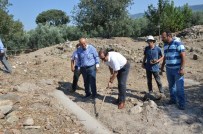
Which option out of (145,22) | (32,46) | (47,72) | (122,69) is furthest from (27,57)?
(145,22)

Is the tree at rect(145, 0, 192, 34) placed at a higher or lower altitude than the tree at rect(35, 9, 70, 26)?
lower

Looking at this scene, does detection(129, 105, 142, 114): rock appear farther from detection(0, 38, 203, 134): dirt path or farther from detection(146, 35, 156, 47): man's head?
detection(146, 35, 156, 47): man's head

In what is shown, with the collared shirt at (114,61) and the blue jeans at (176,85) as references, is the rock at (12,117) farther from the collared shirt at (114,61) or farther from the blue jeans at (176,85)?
the blue jeans at (176,85)

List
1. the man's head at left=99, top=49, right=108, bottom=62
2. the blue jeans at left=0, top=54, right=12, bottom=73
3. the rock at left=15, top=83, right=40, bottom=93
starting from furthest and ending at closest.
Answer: the blue jeans at left=0, top=54, right=12, bottom=73, the rock at left=15, top=83, right=40, bottom=93, the man's head at left=99, top=49, right=108, bottom=62

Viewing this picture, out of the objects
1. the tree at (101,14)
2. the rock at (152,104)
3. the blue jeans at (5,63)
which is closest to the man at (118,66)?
the rock at (152,104)

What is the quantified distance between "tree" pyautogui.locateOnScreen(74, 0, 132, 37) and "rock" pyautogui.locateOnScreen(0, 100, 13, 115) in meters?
16.2

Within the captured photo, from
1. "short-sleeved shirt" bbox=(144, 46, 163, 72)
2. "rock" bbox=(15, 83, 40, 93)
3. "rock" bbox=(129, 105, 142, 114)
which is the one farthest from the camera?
"rock" bbox=(15, 83, 40, 93)

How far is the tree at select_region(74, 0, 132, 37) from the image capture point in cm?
2319

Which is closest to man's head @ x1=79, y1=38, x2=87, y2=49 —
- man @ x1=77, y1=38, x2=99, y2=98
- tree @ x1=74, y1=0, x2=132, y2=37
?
man @ x1=77, y1=38, x2=99, y2=98

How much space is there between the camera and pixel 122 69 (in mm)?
8031

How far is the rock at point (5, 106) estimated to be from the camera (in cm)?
737

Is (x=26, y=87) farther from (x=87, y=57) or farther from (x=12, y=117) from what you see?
(x=12, y=117)

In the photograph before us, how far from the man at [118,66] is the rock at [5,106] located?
232 centimetres

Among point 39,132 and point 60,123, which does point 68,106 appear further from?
point 39,132
